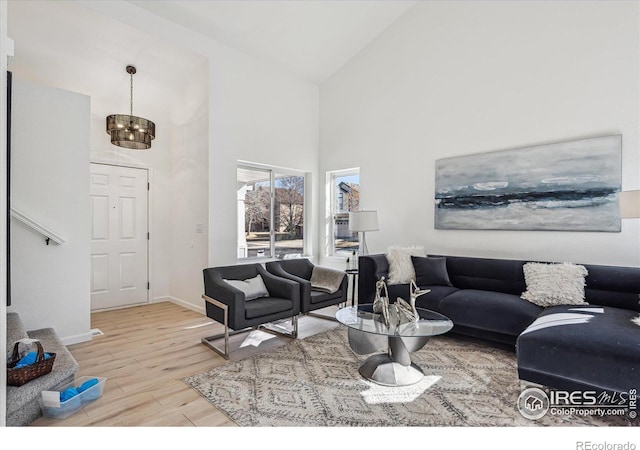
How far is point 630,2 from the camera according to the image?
324 centimetres

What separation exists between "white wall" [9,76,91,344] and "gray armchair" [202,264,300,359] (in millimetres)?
1260

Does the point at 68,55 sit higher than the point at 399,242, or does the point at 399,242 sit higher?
the point at 68,55

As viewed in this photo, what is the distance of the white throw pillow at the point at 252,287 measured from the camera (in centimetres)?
349

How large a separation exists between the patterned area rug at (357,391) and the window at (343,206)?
99.0 inches

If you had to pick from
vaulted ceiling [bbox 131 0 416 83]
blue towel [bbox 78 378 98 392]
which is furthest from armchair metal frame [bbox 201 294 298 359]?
vaulted ceiling [bbox 131 0 416 83]

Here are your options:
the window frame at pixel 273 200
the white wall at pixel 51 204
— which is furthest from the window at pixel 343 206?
the white wall at pixel 51 204

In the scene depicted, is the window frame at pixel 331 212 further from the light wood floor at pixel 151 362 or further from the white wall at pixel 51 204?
the white wall at pixel 51 204

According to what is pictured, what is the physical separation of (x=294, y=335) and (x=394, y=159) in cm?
282

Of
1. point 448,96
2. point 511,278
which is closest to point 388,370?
point 511,278

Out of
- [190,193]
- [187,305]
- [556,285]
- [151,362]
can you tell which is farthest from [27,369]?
[556,285]

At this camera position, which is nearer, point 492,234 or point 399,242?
point 492,234

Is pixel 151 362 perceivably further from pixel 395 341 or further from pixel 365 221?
pixel 365 221

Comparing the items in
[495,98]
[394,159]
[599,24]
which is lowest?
[394,159]

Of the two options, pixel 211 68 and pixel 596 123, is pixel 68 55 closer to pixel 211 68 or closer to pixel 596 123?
pixel 211 68
